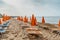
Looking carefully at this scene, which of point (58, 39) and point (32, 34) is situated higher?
point (32, 34)

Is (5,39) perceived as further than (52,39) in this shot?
No

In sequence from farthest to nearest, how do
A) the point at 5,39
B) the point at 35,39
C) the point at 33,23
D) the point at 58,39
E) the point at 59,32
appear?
the point at 33,23 < the point at 59,32 < the point at 58,39 < the point at 5,39 < the point at 35,39

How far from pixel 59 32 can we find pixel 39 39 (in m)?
4.02

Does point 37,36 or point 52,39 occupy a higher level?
point 37,36

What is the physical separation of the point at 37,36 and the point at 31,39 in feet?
0.70

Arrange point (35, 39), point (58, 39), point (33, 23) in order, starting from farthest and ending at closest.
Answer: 1. point (33, 23)
2. point (58, 39)
3. point (35, 39)

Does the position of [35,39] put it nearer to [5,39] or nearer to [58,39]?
[5,39]

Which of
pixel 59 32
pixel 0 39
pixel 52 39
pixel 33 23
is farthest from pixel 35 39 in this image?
pixel 33 23

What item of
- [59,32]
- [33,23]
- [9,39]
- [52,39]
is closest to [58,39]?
[52,39]

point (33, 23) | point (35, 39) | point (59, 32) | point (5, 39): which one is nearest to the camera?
point (35, 39)

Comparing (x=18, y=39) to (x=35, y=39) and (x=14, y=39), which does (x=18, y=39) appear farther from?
(x=35, y=39)

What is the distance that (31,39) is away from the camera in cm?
546

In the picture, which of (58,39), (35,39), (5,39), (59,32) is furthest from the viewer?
(59,32)

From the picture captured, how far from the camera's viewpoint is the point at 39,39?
5551 millimetres
